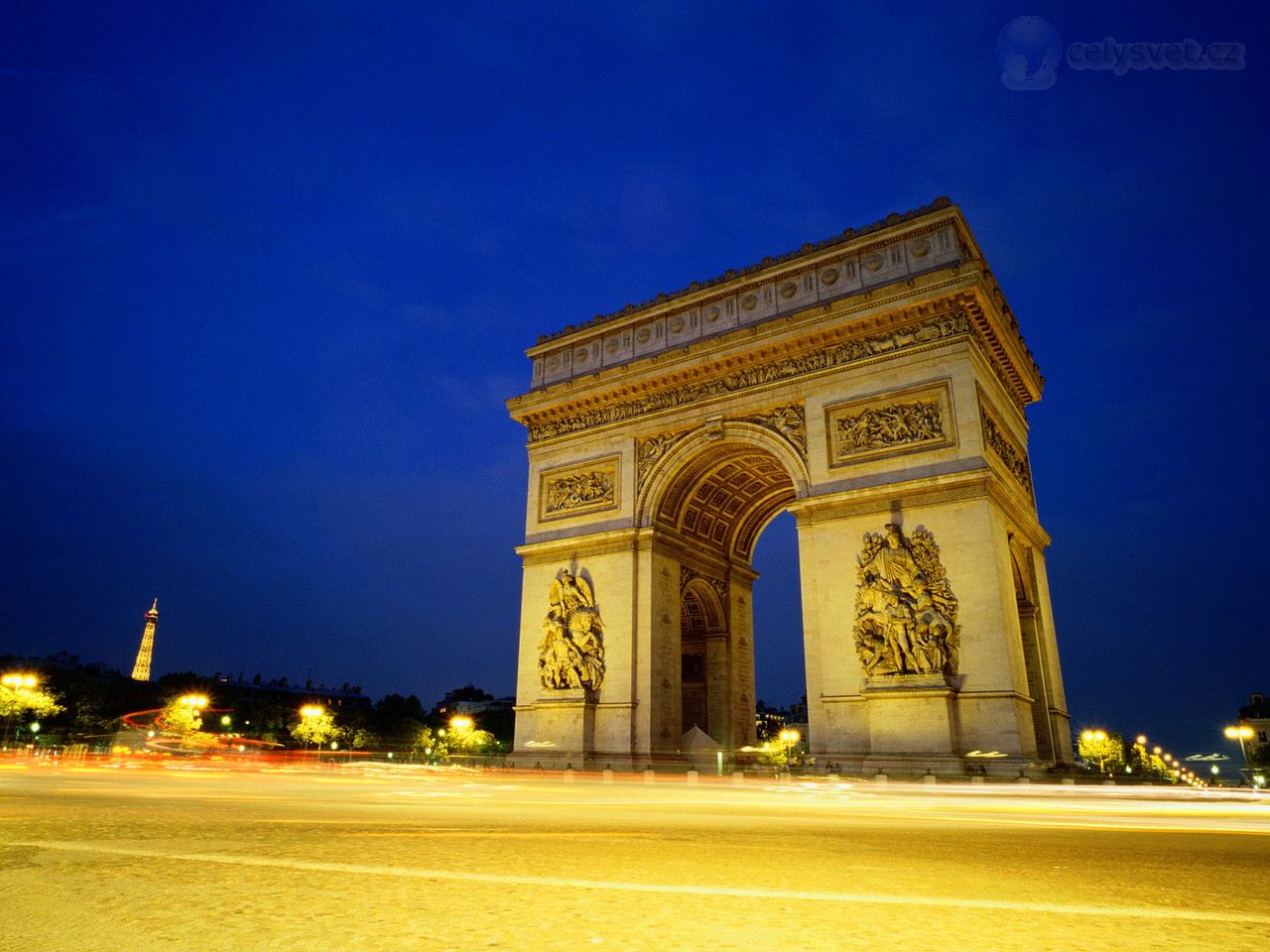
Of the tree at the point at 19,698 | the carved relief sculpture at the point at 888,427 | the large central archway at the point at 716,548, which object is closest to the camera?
the carved relief sculpture at the point at 888,427

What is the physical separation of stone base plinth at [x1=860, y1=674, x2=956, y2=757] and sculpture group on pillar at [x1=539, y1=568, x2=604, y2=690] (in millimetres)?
7342

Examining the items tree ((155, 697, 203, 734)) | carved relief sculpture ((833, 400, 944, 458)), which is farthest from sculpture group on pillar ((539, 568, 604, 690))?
tree ((155, 697, 203, 734))

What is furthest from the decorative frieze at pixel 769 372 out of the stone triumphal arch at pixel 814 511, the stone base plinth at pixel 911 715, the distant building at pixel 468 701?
the distant building at pixel 468 701

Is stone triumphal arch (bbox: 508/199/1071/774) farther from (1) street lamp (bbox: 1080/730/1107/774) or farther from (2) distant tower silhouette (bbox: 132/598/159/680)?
(2) distant tower silhouette (bbox: 132/598/159/680)

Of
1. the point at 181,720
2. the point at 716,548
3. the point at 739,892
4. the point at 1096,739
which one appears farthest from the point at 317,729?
the point at 739,892

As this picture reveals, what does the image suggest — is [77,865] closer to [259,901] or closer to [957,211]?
[259,901]

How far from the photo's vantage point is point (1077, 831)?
19.1ft

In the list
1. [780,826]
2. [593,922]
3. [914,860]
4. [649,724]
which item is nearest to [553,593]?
[649,724]

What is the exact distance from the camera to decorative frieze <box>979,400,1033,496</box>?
18.2 meters

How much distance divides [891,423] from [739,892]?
1666 cm

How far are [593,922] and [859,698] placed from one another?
1566 centimetres

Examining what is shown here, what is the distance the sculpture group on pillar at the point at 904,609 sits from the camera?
16172 mm

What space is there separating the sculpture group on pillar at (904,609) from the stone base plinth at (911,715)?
0.25m

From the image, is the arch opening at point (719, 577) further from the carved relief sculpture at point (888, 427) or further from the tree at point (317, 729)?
the tree at point (317, 729)
